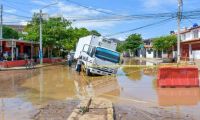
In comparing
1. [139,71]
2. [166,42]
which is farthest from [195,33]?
[139,71]

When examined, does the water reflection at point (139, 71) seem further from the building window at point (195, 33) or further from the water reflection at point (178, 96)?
the building window at point (195, 33)

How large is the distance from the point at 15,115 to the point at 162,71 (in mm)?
11572

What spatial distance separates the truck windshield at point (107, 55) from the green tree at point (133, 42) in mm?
89645

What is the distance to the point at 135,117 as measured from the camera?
12227 mm

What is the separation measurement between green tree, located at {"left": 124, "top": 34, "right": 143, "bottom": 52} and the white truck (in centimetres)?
8888

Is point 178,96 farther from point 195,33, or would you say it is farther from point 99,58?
point 195,33

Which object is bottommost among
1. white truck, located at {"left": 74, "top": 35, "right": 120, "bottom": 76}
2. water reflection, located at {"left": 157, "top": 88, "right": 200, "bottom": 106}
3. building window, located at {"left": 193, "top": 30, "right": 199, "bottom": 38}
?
water reflection, located at {"left": 157, "top": 88, "right": 200, "bottom": 106}

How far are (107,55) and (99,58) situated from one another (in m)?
0.71

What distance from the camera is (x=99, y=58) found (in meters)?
33.4

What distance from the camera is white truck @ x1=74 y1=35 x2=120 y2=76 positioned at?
3262 centimetres

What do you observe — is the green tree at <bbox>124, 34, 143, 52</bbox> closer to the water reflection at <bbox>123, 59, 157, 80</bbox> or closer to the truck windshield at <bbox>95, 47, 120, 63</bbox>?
the water reflection at <bbox>123, 59, 157, 80</bbox>

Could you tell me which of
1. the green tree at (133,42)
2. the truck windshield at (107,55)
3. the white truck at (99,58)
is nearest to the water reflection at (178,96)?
the white truck at (99,58)

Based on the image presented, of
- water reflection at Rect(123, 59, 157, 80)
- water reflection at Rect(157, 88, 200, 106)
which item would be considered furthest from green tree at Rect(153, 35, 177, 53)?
Answer: water reflection at Rect(157, 88, 200, 106)

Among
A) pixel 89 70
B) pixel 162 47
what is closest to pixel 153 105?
pixel 89 70
